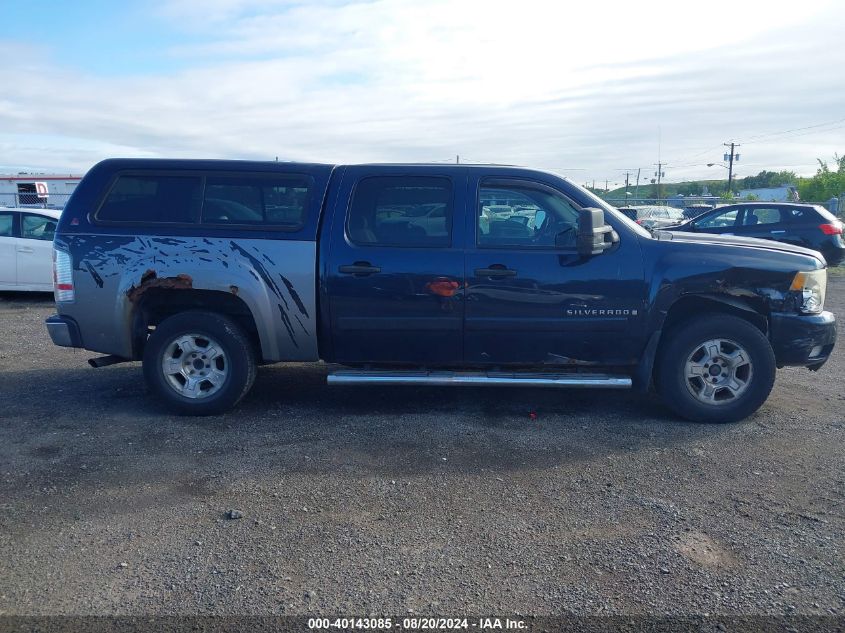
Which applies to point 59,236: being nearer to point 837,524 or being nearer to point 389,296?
point 389,296

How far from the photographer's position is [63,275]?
600 cm

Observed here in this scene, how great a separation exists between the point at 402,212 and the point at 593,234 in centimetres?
149

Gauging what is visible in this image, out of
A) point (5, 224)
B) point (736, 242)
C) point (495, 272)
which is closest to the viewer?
point (495, 272)

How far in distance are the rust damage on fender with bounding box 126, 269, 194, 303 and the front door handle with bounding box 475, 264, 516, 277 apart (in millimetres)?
2237

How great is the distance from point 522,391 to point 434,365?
1.15m

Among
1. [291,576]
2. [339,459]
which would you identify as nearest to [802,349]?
[339,459]

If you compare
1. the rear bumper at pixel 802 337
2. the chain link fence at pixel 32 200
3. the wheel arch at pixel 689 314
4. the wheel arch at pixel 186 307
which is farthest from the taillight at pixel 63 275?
the chain link fence at pixel 32 200

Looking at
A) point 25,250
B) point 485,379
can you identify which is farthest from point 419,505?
Answer: point 25,250

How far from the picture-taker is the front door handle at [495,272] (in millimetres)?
5832

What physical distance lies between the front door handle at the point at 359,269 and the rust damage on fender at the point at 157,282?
3.92 ft

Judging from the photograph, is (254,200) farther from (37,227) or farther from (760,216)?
(760,216)

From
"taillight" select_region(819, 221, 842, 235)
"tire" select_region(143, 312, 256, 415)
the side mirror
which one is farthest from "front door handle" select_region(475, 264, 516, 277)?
"taillight" select_region(819, 221, 842, 235)

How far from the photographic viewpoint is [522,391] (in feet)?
22.6

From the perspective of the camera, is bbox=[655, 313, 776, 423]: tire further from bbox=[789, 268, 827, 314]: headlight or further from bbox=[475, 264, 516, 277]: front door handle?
bbox=[475, 264, 516, 277]: front door handle
